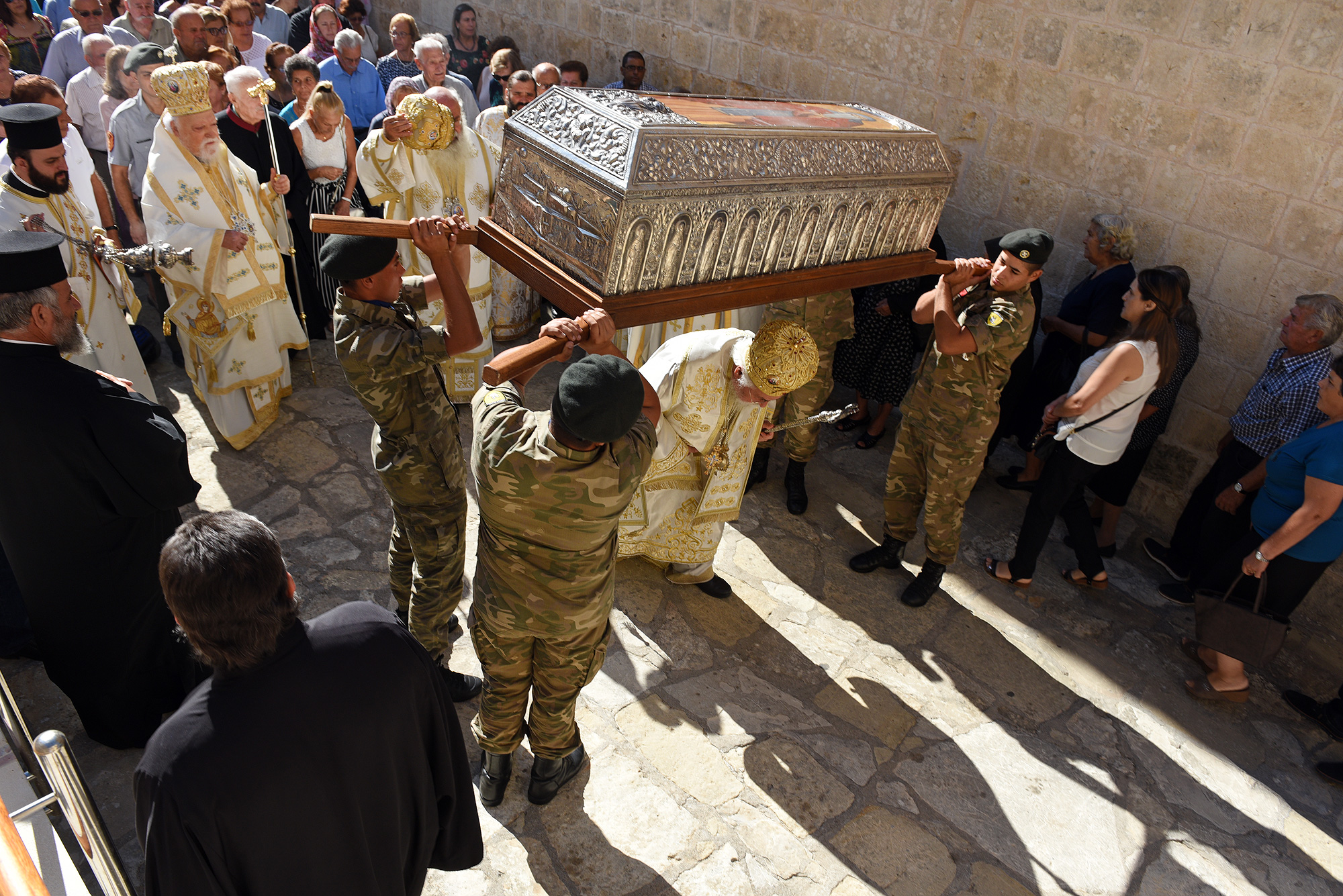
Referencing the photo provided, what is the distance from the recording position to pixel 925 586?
14.7ft

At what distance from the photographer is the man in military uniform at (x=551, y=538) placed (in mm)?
2301

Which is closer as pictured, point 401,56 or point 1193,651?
point 1193,651

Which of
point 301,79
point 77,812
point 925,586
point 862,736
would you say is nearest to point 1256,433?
point 925,586

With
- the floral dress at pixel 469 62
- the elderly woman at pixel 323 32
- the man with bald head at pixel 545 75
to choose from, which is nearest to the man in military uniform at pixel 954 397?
the man with bald head at pixel 545 75

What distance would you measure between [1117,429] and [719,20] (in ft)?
15.4

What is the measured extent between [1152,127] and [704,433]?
3.23 m

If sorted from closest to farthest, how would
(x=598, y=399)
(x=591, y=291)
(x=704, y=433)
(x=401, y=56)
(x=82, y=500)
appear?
(x=598, y=399), (x=591, y=291), (x=82, y=500), (x=704, y=433), (x=401, y=56)

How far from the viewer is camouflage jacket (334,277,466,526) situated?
296 centimetres

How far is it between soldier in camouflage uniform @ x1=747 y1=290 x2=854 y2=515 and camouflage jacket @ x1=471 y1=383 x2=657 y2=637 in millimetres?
2353

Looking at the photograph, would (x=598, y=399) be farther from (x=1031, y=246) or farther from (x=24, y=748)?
(x=1031, y=246)

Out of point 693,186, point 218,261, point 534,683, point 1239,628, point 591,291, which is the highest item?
point 693,186

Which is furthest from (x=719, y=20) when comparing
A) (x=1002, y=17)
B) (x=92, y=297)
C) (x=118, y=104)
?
(x=92, y=297)

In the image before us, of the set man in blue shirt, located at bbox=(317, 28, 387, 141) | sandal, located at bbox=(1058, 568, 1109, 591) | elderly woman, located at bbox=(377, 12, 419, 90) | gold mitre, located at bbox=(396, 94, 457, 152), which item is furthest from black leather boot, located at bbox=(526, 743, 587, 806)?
elderly woman, located at bbox=(377, 12, 419, 90)

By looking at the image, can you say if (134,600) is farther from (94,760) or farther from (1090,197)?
(1090,197)
